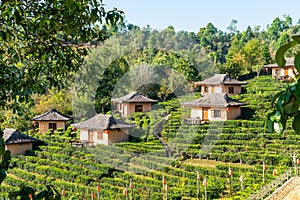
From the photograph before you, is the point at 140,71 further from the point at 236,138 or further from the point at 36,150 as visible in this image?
the point at 36,150

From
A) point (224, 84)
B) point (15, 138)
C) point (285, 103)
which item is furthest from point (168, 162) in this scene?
point (285, 103)

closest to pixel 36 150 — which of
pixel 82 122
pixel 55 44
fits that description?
pixel 82 122

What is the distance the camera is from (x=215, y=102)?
22797 mm

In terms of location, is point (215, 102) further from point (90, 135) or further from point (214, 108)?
point (90, 135)

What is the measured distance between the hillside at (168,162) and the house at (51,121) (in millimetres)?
3516

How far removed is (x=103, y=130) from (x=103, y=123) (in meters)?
0.40

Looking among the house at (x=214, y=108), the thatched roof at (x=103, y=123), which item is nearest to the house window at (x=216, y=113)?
the house at (x=214, y=108)

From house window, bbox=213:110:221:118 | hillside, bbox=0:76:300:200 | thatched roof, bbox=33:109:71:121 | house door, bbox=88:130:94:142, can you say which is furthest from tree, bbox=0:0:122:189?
thatched roof, bbox=33:109:71:121

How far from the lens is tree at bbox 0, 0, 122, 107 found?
2996 millimetres

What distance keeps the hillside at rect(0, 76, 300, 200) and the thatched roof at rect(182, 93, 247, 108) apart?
1.23m

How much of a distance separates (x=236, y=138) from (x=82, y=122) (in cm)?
820

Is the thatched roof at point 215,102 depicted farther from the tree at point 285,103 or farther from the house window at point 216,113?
the tree at point 285,103

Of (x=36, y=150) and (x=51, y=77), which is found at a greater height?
(x=51, y=77)

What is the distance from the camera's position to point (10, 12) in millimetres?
2463
